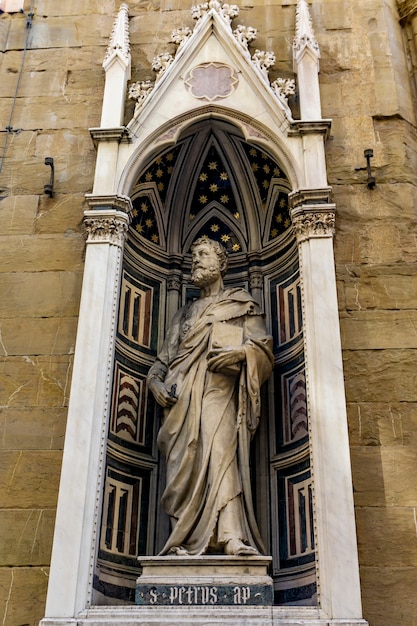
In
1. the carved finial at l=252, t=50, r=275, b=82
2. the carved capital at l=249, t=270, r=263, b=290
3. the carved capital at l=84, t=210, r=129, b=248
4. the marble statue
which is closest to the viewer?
the marble statue

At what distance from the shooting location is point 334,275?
275 inches

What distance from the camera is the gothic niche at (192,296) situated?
6.65 m

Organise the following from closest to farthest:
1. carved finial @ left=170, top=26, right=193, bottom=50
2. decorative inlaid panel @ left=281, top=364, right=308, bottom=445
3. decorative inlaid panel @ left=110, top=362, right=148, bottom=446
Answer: decorative inlaid panel @ left=281, top=364, right=308, bottom=445 < decorative inlaid panel @ left=110, top=362, right=148, bottom=446 < carved finial @ left=170, top=26, right=193, bottom=50

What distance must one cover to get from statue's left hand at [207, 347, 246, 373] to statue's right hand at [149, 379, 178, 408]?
0.41 meters

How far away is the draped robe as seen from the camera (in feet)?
20.9

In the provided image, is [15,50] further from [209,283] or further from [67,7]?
[209,283]

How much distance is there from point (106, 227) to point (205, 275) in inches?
40.0

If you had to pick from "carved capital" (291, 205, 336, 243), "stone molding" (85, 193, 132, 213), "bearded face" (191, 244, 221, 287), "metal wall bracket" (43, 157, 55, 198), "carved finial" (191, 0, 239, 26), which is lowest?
"bearded face" (191, 244, 221, 287)

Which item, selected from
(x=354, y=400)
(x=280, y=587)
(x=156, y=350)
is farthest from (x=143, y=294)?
(x=280, y=587)

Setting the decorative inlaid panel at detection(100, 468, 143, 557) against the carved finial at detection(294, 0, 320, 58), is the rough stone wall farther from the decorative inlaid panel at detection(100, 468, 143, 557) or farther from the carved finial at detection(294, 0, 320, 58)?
the decorative inlaid panel at detection(100, 468, 143, 557)

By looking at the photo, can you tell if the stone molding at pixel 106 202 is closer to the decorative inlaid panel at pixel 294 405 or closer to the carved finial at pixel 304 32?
the decorative inlaid panel at pixel 294 405

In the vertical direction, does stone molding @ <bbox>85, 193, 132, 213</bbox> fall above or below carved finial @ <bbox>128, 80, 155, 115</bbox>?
below

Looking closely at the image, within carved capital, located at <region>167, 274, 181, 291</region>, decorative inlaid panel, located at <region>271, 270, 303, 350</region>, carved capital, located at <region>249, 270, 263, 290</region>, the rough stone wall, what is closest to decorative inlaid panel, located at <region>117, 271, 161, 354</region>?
carved capital, located at <region>167, 274, 181, 291</region>

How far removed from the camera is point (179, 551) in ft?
20.2
